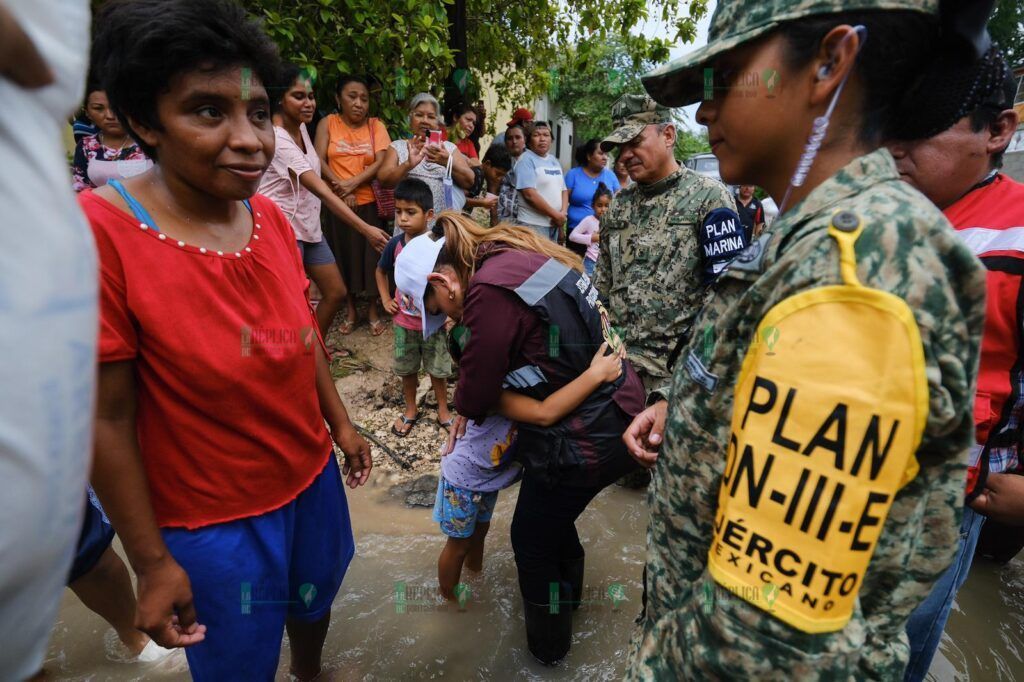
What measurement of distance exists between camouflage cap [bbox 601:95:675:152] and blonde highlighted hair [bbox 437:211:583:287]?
1.18m

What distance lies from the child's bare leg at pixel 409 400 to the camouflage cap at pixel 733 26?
127 inches

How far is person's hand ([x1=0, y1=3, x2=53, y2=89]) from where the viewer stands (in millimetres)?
401

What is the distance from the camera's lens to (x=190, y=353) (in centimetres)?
129

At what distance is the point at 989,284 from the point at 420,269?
1989 mm

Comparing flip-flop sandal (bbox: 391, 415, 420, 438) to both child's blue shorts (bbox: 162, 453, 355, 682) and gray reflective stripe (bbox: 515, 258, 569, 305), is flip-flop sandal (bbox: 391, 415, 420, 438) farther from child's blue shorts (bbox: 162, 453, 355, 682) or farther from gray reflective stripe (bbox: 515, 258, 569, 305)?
gray reflective stripe (bbox: 515, 258, 569, 305)

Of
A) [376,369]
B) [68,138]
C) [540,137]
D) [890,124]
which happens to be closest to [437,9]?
[540,137]

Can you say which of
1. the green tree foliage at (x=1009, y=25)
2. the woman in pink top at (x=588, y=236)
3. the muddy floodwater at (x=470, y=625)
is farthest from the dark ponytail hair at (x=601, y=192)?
the green tree foliage at (x=1009, y=25)

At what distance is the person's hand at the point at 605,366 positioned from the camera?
6.48ft

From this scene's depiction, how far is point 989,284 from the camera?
1501 millimetres

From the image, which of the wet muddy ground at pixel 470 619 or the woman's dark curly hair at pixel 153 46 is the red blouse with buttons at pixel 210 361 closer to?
the woman's dark curly hair at pixel 153 46

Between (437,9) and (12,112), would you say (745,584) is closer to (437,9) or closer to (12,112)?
(12,112)

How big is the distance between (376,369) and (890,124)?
14.2 feet

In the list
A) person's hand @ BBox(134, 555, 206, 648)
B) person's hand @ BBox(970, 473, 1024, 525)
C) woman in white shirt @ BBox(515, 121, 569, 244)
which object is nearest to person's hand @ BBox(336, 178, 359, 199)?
woman in white shirt @ BBox(515, 121, 569, 244)

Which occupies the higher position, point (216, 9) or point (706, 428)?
point (216, 9)
